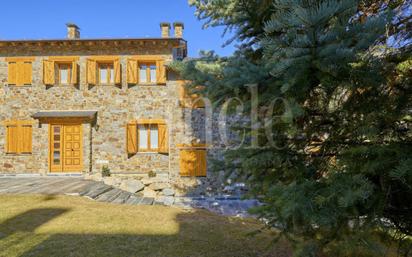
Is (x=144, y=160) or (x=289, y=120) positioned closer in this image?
(x=289, y=120)

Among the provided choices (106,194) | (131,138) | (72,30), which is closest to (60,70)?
(72,30)

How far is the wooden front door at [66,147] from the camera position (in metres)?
13.9

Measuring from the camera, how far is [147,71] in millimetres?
14133

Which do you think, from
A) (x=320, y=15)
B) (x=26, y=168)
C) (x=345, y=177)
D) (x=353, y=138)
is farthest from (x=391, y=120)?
(x=26, y=168)

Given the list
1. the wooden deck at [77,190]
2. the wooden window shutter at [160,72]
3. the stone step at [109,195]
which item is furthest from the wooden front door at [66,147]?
the wooden window shutter at [160,72]

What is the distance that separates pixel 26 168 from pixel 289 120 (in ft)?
49.0

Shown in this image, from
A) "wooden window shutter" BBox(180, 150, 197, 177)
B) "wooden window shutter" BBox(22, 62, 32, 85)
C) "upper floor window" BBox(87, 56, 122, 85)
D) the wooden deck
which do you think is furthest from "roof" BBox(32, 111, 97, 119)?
"wooden window shutter" BBox(180, 150, 197, 177)

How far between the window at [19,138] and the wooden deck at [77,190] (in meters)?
2.53

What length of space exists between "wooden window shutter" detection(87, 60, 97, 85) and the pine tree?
1149cm

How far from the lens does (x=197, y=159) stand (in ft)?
39.5

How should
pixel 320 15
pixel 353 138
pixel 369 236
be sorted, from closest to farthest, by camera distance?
pixel 320 15, pixel 369 236, pixel 353 138

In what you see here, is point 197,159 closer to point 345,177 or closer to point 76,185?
point 76,185

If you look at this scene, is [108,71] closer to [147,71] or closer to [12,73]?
[147,71]

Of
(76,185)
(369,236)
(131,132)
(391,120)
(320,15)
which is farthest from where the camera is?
(131,132)
